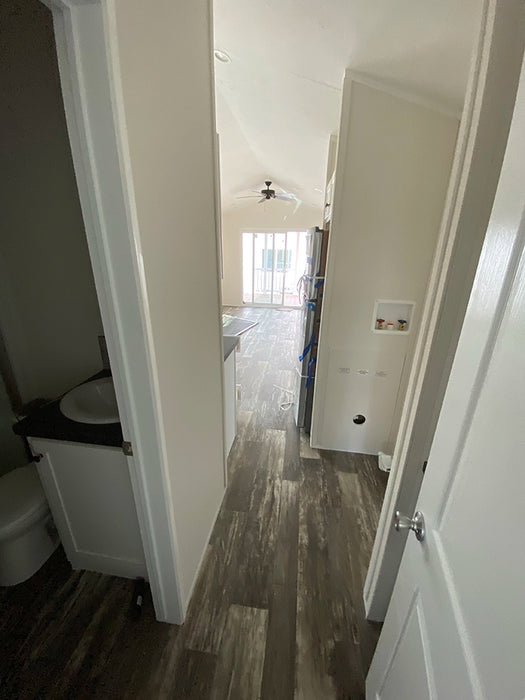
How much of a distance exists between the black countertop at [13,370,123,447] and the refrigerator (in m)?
1.55

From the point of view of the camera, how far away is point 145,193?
2.57 ft

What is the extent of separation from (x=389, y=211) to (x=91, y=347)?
1899 mm

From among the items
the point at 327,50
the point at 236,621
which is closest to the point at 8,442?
the point at 236,621

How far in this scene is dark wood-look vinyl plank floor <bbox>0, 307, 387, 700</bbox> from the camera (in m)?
1.09

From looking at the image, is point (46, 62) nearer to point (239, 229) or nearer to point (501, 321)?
point (501, 321)

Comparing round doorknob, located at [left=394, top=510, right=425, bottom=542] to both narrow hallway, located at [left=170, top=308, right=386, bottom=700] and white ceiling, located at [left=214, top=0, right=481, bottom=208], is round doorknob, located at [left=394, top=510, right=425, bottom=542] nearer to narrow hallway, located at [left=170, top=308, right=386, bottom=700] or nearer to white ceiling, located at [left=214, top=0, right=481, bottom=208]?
narrow hallway, located at [left=170, top=308, right=386, bottom=700]

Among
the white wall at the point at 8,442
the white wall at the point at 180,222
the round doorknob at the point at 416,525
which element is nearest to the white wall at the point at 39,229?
the white wall at the point at 8,442

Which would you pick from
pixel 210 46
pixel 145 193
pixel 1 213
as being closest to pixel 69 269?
pixel 1 213

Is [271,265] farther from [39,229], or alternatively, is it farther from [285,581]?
[285,581]

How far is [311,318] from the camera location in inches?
88.6

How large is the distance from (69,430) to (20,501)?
61 cm

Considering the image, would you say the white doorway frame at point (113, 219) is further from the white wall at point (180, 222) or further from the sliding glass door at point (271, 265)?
the sliding glass door at point (271, 265)

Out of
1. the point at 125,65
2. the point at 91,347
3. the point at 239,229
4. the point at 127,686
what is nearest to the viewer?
the point at 125,65

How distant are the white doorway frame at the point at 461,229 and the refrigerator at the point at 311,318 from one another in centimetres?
124
